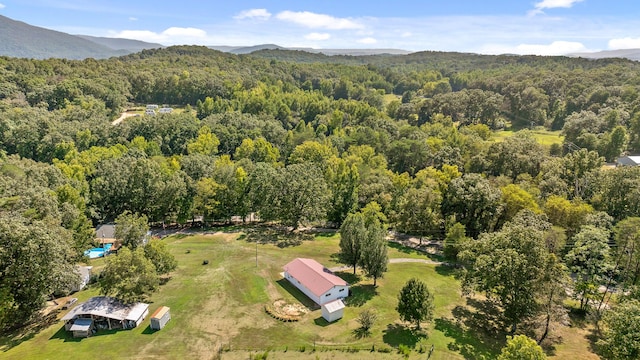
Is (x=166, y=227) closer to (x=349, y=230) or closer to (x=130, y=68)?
(x=349, y=230)

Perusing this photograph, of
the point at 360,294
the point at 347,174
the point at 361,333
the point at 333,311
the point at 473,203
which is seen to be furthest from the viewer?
the point at 347,174

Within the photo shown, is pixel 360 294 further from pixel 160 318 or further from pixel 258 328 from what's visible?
pixel 160 318

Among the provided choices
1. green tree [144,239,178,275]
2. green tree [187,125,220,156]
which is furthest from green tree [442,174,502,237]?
green tree [187,125,220,156]

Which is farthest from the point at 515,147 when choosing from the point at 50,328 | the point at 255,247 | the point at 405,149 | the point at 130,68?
Result: the point at 130,68

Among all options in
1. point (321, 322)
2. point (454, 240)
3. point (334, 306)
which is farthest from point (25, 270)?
point (454, 240)

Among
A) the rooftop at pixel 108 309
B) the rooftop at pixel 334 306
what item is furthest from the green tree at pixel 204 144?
the rooftop at pixel 334 306
